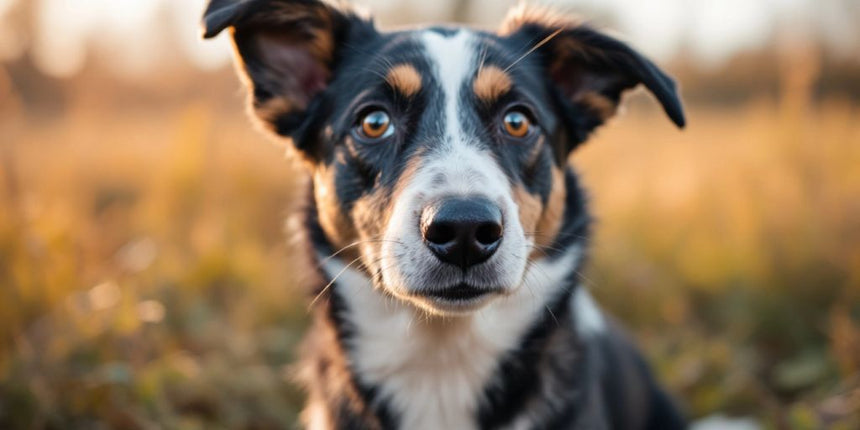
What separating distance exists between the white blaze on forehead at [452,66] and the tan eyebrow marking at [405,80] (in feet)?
0.28

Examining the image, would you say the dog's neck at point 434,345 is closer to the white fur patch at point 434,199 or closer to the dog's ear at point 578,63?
the white fur patch at point 434,199

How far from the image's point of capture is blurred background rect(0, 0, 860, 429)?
3742 mm

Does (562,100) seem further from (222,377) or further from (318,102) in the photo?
(222,377)

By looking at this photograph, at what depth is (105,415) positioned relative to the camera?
11.5 feet

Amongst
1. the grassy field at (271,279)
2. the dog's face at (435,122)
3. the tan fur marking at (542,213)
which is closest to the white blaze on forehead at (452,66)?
the dog's face at (435,122)

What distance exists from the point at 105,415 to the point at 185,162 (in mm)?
2467

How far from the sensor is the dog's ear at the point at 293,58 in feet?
10.1

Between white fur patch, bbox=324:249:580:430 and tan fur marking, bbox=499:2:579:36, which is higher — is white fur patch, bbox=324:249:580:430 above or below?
below

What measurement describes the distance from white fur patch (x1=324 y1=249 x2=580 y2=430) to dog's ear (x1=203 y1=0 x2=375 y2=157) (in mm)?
715

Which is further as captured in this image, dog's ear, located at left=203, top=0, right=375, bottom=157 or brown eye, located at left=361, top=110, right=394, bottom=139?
dog's ear, located at left=203, top=0, right=375, bottom=157

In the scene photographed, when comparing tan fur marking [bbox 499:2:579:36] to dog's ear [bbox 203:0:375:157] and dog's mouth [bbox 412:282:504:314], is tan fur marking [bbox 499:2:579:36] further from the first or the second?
dog's mouth [bbox 412:282:504:314]

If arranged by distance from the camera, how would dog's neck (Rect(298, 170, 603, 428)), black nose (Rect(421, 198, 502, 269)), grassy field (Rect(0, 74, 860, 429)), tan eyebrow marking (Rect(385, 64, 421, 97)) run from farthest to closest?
grassy field (Rect(0, 74, 860, 429)) → dog's neck (Rect(298, 170, 603, 428)) → tan eyebrow marking (Rect(385, 64, 421, 97)) → black nose (Rect(421, 198, 502, 269))

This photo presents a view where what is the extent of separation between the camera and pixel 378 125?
289cm

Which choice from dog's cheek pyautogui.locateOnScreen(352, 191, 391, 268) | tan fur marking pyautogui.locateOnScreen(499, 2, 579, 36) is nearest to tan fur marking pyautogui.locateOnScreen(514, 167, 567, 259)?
dog's cheek pyautogui.locateOnScreen(352, 191, 391, 268)
